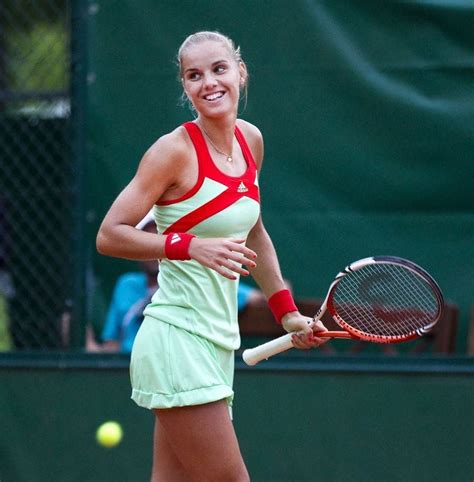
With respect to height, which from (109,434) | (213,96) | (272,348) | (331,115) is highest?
(331,115)

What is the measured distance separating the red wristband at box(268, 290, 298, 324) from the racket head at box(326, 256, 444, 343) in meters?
0.13

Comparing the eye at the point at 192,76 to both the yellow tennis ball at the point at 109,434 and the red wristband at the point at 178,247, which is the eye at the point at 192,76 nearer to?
the red wristband at the point at 178,247

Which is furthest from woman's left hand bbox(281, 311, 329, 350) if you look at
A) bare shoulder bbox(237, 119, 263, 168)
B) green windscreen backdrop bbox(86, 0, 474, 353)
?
green windscreen backdrop bbox(86, 0, 474, 353)

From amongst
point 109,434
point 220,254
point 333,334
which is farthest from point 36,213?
point 220,254

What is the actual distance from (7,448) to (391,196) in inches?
76.7

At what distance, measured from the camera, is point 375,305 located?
3434 millimetres

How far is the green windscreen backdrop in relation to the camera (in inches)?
188

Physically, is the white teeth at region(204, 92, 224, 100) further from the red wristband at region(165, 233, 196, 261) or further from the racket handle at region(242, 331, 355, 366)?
the racket handle at region(242, 331, 355, 366)

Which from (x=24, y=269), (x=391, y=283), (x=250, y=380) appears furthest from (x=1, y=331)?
(x=391, y=283)

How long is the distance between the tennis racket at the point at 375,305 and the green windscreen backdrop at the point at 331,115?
126cm

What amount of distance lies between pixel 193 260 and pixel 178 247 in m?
0.11

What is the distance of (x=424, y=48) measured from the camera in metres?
4.76

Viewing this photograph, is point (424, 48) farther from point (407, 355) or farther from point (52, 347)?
point (52, 347)

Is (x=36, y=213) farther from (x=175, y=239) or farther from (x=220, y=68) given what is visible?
(x=175, y=239)
